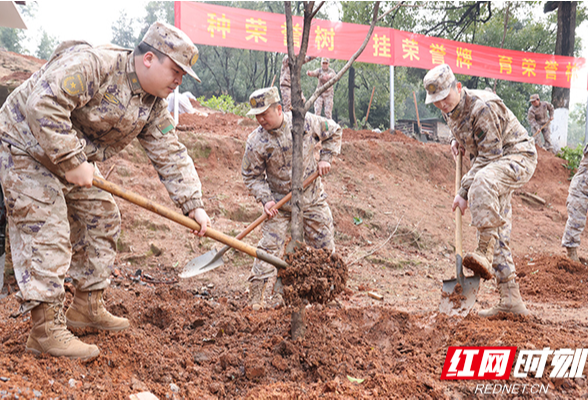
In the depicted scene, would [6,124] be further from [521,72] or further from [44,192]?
[521,72]

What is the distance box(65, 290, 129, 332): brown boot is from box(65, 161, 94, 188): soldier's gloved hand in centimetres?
86

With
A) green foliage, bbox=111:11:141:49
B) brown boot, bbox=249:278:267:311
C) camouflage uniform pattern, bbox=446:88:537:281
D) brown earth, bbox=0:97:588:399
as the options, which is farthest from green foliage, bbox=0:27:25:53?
camouflage uniform pattern, bbox=446:88:537:281

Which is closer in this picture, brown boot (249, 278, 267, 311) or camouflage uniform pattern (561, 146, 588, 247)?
brown boot (249, 278, 267, 311)

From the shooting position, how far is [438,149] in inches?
436

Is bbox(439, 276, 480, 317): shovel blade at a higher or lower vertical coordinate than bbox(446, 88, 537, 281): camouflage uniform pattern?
lower

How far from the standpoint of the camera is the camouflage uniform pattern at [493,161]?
3240 mm

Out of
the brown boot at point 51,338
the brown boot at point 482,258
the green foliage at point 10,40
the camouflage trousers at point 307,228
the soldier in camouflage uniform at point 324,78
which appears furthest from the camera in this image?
the green foliage at point 10,40

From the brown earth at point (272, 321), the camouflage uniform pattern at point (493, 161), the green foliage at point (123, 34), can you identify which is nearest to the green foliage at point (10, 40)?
the green foliage at point (123, 34)

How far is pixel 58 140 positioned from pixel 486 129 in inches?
120

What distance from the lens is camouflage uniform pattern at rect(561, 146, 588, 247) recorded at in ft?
18.9

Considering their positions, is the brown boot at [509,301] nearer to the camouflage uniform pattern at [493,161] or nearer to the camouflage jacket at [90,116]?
the camouflage uniform pattern at [493,161]

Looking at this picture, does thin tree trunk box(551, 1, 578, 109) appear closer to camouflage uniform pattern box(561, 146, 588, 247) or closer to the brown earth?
the brown earth

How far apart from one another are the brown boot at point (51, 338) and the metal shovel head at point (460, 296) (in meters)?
2.50

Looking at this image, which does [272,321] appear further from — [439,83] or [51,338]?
[439,83]
